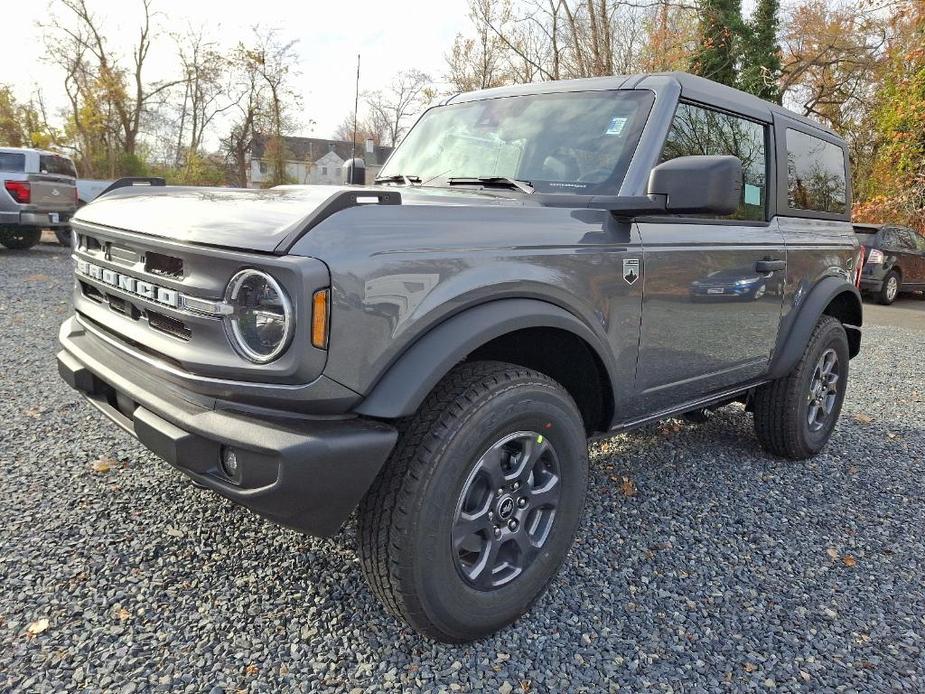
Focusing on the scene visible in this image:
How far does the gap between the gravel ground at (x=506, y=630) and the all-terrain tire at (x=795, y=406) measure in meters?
0.17

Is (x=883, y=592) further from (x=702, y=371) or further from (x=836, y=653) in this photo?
(x=702, y=371)

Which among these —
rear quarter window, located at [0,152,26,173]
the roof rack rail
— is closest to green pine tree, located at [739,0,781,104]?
rear quarter window, located at [0,152,26,173]

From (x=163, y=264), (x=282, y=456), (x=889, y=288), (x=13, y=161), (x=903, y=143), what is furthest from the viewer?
(x=903, y=143)

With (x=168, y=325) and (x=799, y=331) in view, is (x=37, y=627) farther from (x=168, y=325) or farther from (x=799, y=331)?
(x=799, y=331)

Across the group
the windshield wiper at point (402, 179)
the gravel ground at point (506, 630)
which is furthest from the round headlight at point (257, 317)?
the windshield wiper at point (402, 179)

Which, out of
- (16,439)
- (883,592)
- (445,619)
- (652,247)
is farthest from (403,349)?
(16,439)

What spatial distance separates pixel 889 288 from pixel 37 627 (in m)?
15.1

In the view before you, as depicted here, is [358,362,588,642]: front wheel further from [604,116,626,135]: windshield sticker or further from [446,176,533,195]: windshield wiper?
[604,116,626,135]: windshield sticker

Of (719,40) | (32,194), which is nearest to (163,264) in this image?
(32,194)

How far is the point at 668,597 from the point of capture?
99.8 inches

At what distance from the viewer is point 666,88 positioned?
292cm

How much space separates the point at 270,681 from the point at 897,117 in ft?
63.0

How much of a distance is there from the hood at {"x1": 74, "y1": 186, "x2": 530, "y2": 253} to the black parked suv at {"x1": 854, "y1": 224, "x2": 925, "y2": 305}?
1286cm

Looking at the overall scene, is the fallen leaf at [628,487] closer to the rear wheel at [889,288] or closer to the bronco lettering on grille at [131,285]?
the bronco lettering on grille at [131,285]
